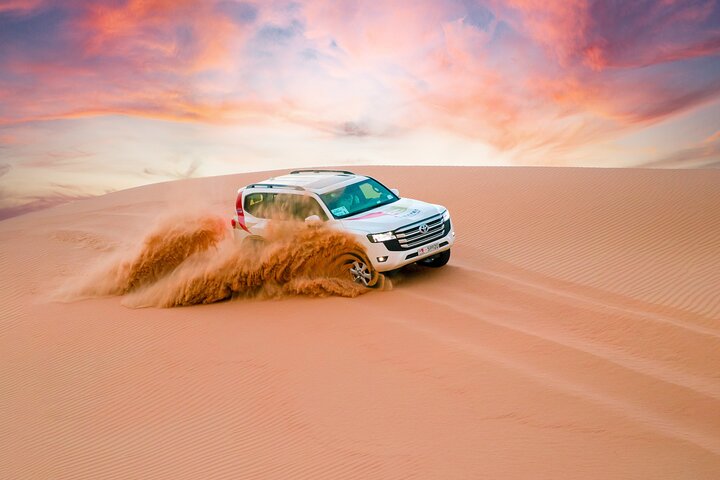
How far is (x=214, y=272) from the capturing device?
1099cm

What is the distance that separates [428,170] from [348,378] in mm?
28708

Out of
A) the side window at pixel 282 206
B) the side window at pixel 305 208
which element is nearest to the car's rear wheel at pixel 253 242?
the side window at pixel 282 206

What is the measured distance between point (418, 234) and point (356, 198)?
1483 mm

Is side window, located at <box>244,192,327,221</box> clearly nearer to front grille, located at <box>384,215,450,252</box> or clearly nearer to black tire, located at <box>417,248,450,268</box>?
front grille, located at <box>384,215,450,252</box>

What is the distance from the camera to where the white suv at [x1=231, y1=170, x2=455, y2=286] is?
1014 cm

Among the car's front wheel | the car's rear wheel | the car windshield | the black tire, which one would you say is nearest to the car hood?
the car windshield

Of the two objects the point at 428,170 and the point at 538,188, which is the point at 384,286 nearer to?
the point at 538,188

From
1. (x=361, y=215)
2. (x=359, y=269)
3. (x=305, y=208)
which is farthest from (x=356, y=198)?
(x=359, y=269)

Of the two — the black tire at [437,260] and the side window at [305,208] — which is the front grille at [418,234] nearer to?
the black tire at [437,260]

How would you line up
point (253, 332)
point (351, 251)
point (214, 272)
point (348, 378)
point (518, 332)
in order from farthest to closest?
point (214, 272) → point (351, 251) → point (253, 332) → point (518, 332) → point (348, 378)

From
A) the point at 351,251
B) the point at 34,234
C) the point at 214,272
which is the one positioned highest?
the point at 351,251

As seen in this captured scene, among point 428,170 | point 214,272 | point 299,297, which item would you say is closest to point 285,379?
point 299,297

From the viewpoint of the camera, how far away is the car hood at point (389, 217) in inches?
400

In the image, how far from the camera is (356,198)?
36.7 ft
